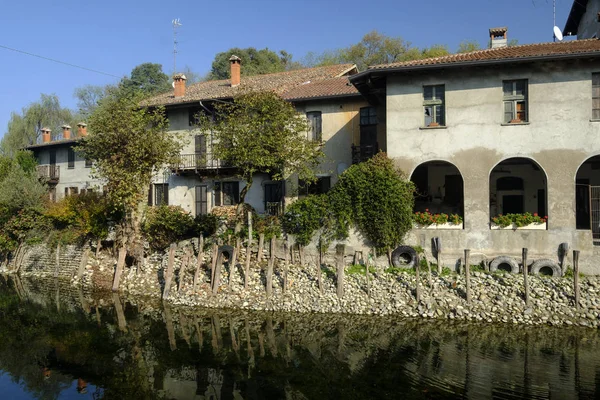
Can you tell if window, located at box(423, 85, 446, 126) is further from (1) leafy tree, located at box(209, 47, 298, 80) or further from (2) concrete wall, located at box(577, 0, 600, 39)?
(1) leafy tree, located at box(209, 47, 298, 80)

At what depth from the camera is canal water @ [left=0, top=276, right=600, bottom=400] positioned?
34.7ft

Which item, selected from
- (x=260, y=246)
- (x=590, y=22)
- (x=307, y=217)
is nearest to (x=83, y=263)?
(x=260, y=246)

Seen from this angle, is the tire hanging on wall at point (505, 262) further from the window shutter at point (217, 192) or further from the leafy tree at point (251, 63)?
the leafy tree at point (251, 63)

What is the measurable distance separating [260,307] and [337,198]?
5.28 metres

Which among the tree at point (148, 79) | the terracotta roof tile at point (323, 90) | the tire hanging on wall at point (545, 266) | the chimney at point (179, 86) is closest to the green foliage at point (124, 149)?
the terracotta roof tile at point (323, 90)

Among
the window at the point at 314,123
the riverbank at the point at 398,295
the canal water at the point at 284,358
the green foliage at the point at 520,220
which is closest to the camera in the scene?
the canal water at the point at 284,358

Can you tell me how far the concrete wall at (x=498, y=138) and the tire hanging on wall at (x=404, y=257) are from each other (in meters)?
0.65

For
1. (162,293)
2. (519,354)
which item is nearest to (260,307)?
(162,293)

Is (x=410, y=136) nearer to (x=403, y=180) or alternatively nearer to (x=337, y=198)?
(x=403, y=180)

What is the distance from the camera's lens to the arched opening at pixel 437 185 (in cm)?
2205

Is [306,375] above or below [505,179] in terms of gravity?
below

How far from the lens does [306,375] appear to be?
11344 millimetres

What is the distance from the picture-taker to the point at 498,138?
17672 millimetres

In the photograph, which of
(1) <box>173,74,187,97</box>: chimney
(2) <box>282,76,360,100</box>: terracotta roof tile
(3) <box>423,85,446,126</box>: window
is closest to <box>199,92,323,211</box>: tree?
(2) <box>282,76,360,100</box>: terracotta roof tile
